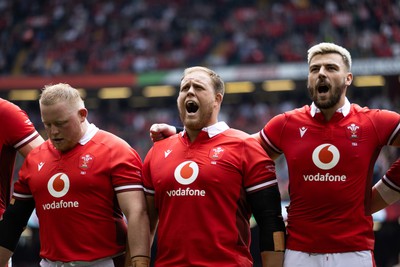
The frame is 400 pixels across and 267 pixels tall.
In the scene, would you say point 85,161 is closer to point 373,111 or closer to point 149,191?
point 149,191

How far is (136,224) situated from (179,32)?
20.0 meters

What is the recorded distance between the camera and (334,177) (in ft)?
14.5

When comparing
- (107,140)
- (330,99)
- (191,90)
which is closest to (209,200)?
(191,90)

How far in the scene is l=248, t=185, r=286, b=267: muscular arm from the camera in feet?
13.9

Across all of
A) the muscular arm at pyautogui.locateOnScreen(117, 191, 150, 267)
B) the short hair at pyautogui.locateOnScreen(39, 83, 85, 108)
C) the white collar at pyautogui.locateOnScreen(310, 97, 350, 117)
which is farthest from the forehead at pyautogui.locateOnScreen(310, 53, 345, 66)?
the short hair at pyautogui.locateOnScreen(39, 83, 85, 108)

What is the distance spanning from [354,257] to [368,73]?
1612 centimetres

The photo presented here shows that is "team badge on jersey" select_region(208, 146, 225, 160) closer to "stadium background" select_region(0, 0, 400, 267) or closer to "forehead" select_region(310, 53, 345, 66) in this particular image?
"forehead" select_region(310, 53, 345, 66)

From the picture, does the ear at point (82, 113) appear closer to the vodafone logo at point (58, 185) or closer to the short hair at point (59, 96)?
the short hair at point (59, 96)

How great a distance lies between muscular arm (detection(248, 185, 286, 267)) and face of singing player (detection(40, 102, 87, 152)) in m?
1.13

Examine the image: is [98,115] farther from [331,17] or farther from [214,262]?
[214,262]

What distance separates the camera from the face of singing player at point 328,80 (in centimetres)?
451

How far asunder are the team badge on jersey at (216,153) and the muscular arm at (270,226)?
299mm

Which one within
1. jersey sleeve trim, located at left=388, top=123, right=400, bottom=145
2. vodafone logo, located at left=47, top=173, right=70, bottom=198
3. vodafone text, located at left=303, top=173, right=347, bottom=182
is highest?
jersey sleeve trim, located at left=388, top=123, right=400, bottom=145

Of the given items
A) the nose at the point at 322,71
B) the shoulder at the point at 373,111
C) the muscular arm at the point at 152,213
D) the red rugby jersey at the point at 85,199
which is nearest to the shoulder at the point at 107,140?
the red rugby jersey at the point at 85,199
